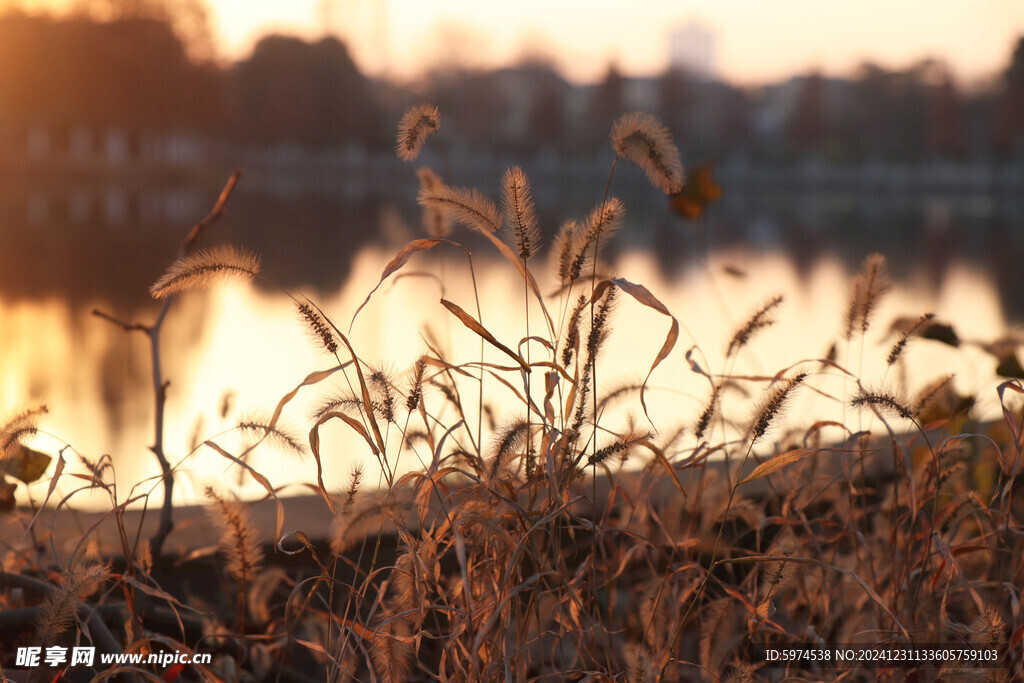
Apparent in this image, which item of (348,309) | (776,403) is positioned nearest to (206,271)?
(776,403)

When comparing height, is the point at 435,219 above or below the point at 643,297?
above

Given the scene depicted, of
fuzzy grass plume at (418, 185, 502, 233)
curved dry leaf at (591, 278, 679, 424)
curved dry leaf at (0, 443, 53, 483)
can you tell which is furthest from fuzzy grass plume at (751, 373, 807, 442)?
curved dry leaf at (0, 443, 53, 483)

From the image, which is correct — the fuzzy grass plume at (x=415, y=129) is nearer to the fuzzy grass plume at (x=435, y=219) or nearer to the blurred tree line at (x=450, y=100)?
the fuzzy grass plume at (x=435, y=219)

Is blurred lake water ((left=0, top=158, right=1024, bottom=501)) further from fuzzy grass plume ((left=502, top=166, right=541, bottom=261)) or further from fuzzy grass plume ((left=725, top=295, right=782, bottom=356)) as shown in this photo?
fuzzy grass plume ((left=502, top=166, right=541, bottom=261))

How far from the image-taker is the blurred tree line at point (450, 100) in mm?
50969

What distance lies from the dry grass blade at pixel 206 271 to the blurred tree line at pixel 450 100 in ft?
168

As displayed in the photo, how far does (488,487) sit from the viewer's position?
1060 millimetres

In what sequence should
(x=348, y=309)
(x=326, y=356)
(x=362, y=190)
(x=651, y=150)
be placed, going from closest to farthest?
(x=651, y=150), (x=326, y=356), (x=348, y=309), (x=362, y=190)

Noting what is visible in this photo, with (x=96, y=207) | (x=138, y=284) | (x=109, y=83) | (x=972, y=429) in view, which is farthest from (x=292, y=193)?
(x=972, y=429)

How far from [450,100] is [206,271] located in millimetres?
62302

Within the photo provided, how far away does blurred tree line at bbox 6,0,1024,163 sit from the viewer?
167 feet

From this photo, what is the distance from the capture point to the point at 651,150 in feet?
3.87

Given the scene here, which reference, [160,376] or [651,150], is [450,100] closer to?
[160,376]

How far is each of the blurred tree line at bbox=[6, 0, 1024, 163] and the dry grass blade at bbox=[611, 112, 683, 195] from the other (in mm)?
51304
